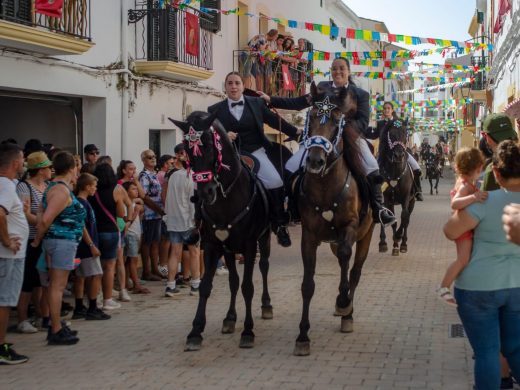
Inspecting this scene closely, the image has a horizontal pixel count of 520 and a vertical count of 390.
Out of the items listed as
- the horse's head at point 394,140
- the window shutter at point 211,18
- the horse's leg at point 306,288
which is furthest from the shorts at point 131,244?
the window shutter at point 211,18

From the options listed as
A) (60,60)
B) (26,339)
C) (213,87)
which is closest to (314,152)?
(26,339)

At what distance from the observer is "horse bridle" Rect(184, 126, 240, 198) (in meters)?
6.93

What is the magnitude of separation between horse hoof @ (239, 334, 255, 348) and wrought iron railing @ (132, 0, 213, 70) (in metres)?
8.54

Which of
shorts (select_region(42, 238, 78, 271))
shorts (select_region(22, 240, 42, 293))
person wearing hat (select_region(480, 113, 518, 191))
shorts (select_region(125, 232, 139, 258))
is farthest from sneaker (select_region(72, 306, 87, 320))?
person wearing hat (select_region(480, 113, 518, 191))

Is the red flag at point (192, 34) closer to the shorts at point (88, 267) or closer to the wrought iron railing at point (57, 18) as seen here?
the wrought iron railing at point (57, 18)

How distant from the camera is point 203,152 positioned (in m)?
7.00

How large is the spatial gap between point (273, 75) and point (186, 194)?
1302 cm

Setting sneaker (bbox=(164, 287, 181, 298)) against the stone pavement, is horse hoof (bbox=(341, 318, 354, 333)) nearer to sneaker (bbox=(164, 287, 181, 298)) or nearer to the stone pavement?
the stone pavement

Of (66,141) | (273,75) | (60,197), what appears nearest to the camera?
A: (60,197)

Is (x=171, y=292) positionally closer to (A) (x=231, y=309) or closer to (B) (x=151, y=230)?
(B) (x=151, y=230)

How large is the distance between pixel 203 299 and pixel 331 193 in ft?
5.37

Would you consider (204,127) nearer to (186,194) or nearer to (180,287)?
(186,194)

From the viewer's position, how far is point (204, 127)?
23.1 ft

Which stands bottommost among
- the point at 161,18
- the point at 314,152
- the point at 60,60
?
the point at 314,152
